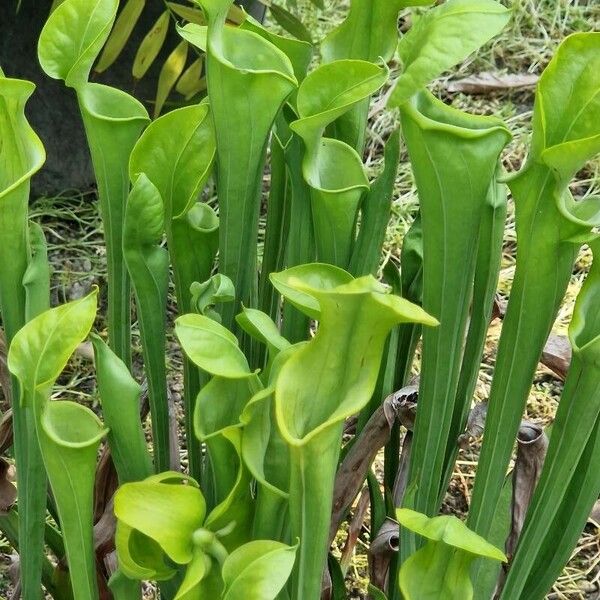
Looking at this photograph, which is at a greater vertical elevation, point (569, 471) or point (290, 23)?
A: point (290, 23)

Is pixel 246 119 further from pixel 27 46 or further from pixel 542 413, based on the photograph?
pixel 27 46

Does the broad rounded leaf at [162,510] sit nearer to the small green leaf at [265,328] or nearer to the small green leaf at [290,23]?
the small green leaf at [265,328]

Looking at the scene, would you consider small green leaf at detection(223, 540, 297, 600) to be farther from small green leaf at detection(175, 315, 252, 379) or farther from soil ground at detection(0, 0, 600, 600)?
soil ground at detection(0, 0, 600, 600)

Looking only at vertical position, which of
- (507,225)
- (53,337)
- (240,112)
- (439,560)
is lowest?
(507,225)

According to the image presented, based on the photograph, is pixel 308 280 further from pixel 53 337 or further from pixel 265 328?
pixel 53 337

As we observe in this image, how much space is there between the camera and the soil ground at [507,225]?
129cm

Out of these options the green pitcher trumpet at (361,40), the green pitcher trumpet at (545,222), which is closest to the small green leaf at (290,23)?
the green pitcher trumpet at (361,40)

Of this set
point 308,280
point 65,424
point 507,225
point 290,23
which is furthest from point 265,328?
point 507,225

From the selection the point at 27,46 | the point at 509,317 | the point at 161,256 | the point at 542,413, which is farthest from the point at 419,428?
the point at 27,46

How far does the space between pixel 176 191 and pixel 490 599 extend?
40 centimetres

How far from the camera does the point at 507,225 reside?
1.77 metres

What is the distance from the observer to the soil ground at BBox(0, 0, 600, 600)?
129 centimetres

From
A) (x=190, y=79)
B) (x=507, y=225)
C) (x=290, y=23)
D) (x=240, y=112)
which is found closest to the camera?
(x=240, y=112)

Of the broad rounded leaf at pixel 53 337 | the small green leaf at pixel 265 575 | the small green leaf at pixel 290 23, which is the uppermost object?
the small green leaf at pixel 290 23
